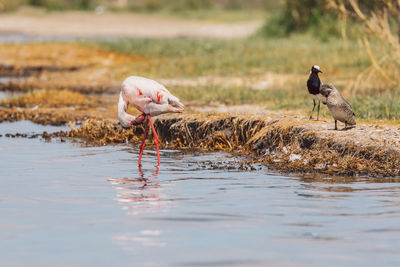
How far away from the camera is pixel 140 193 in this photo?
8.93 m

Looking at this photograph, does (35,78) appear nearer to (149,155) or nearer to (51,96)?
(51,96)

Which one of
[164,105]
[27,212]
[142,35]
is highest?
[142,35]

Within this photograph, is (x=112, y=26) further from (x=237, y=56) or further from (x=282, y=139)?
(x=282, y=139)

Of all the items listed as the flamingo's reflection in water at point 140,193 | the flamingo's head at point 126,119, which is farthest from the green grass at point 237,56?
the flamingo's reflection in water at point 140,193

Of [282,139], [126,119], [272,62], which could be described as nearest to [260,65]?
[272,62]

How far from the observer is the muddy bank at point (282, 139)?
1032 cm

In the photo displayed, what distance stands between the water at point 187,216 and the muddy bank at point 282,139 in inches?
21.4

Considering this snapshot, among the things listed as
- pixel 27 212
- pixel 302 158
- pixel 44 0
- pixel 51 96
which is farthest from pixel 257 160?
pixel 44 0

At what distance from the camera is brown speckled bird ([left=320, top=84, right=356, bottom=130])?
10680mm

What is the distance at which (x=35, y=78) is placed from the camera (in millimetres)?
24344

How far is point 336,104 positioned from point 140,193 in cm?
311

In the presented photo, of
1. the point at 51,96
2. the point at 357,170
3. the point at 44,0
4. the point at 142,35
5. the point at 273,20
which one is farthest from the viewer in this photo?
the point at 44,0

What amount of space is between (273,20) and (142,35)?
11.3 meters

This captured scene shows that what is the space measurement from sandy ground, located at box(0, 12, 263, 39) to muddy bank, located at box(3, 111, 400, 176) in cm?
3011
